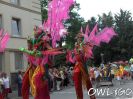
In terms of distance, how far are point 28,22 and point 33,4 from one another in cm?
188

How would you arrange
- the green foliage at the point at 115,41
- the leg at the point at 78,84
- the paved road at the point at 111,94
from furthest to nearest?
1. the green foliage at the point at 115,41
2. the paved road at the point at 111,94
3. the leg at the point at 78,84

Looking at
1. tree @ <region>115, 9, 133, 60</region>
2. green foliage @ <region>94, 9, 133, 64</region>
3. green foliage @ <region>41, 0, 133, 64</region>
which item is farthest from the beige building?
tree @ <region>115, 9, 133, 60</region>

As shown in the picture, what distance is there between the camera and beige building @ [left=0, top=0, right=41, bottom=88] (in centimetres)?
2659

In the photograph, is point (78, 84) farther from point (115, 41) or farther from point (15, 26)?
point (115, 41)

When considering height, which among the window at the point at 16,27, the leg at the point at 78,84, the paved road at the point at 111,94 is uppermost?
the window at the point at 16,27

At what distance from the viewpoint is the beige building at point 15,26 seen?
2659 cm

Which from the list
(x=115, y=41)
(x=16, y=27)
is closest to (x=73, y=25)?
(x=115, y=41)

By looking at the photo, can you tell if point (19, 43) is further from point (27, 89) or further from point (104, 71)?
point (27, 89)

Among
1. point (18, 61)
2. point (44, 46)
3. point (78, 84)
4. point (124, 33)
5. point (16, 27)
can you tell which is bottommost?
point (78, 84)

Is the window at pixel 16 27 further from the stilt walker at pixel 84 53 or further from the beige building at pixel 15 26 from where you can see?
the stilt walker at pixel 84 53

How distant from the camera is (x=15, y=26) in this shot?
2852cm

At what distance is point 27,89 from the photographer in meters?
10.4

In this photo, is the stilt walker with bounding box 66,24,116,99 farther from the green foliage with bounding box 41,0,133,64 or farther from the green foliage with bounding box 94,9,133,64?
the green foliage with bounding box 94,9,133,64

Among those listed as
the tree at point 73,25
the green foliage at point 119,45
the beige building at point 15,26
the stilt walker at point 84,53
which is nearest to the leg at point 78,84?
the stilt walker at point 84,53
